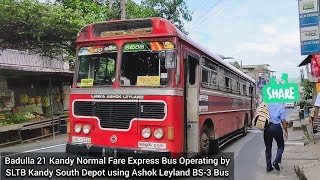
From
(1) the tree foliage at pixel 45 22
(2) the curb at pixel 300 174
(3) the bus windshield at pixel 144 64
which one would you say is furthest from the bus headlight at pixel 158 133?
(1) the tree foliage at pixel 45 22

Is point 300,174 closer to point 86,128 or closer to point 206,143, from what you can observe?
point 206,143

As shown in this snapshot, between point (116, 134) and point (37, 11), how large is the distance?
9.32m

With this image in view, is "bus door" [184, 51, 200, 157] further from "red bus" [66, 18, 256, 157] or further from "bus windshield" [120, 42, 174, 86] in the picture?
"bus windshield" [120, 42, 174, 86]

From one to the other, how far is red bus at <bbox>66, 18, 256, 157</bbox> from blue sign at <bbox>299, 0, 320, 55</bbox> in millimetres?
5399

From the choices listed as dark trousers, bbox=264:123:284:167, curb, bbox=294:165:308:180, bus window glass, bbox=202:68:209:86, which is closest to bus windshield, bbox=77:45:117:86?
bus window glass, bbox=202:68:209:86

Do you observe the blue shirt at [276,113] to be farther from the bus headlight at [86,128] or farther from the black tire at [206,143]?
the bus headlight at [86,128]

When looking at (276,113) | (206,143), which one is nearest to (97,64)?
(206,143)

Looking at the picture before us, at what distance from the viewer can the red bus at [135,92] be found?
Result: 22.6 ft

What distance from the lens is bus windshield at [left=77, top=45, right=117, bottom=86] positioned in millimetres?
7457

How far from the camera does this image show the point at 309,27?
11.9m

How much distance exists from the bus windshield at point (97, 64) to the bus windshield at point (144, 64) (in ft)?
0.91

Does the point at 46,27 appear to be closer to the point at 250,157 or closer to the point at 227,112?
the point at 227,112

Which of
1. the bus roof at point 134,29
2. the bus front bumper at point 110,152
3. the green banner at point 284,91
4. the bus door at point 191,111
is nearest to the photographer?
the green banner at point 284,91

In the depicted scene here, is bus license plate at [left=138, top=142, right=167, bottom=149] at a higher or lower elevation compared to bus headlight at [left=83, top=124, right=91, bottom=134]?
lower
